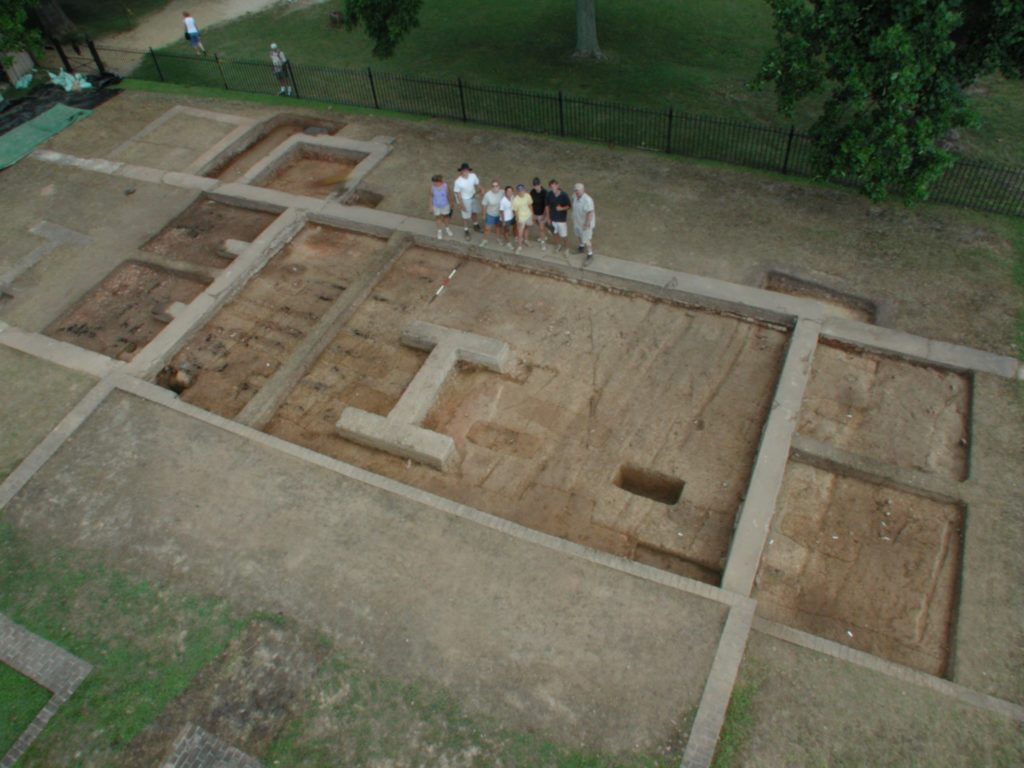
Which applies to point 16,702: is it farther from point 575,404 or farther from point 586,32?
point 586,32

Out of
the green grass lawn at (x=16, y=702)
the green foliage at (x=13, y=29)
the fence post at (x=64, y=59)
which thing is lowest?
the green grass lawn at (x=16, y=702)

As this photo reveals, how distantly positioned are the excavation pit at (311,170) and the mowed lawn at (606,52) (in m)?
5.77

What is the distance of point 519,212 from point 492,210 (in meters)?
0.56

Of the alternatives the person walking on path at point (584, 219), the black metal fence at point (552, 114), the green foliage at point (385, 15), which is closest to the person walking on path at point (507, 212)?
the person walking on path at point (584, 219)

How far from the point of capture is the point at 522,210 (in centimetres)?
1286

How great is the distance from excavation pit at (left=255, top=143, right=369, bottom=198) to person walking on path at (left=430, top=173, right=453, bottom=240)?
11.9 feet

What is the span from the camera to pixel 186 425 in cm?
1102

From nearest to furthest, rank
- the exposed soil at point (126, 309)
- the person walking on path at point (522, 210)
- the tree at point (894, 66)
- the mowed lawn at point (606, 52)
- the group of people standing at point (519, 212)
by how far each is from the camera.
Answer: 1. the tree at point (894, 66)
2. the group of people standing at point (519, 212)
3. the person walking on path at point (522, 210)
4. the exposed soil at point (126, 309)
5. the mowed lawn at point (606, 52)

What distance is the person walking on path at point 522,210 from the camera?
12727 millimetres

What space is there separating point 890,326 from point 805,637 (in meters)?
6.08

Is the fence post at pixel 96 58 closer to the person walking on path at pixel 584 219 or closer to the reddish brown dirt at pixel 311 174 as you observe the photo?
the reddish brown dirt at pixel 311 174

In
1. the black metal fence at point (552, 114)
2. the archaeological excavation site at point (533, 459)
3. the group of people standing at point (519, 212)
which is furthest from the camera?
the black metal fence at point (552, 114)

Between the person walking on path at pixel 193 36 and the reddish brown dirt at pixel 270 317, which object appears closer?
the reddish brown dirt at pixel 270 317

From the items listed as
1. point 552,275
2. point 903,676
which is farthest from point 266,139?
point 903,676
